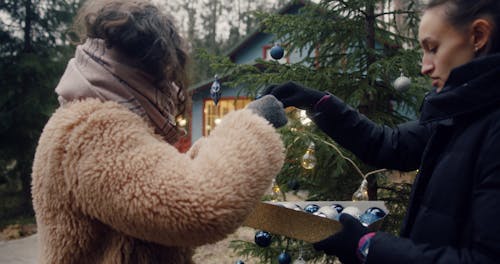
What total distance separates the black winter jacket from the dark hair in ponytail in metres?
0.12

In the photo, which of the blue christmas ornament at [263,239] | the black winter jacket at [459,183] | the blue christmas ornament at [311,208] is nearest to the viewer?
the black winter jacket at [459,183]

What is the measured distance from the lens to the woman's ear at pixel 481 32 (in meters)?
1.22

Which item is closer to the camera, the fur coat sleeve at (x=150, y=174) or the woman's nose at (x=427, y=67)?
the fur coat sleeve at (x=150, y=174)

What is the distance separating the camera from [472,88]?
1.15m

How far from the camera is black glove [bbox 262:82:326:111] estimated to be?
1.80m

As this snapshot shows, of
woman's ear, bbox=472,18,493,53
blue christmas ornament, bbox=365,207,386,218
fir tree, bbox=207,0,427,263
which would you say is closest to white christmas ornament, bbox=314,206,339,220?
blue christmas ornament, bbox=365,207,386,218

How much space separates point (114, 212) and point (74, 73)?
43cm

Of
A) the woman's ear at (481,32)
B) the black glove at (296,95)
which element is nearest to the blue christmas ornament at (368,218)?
the black glove at (296,95)

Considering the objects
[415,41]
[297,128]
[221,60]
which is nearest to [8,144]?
[221,60]

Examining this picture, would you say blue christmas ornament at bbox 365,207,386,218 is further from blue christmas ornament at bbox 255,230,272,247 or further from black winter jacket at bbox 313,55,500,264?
blue christmas ornament at bbox 255,230,272,247

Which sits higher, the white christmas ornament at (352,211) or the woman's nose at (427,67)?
the woman's nose at (427,67)

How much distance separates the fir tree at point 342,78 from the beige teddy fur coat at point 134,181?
1907mm

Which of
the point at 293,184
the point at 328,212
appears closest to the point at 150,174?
the point at 328,212

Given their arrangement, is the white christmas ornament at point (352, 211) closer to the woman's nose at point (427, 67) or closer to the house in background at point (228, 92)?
the woman's nose at point (427, 67)
